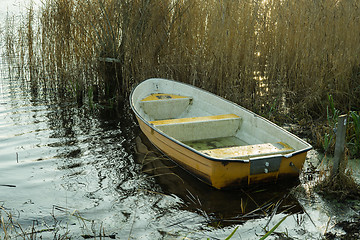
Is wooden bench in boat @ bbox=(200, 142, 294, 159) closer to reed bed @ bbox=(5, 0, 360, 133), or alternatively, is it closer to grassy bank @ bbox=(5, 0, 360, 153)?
reed bed @ bbox=(5, 0, 360, 133)

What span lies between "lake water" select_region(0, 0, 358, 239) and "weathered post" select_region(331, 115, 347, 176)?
345 millimetres

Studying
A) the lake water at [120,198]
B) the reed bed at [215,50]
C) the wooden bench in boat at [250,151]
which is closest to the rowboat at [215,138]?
the wooden bench in boat at [250,151]

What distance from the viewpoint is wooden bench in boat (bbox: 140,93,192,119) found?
19.8 ft

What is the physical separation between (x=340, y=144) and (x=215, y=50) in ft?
10.6

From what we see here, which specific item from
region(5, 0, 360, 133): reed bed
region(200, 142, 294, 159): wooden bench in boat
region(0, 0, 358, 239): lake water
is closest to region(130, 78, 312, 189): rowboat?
region(200, 142, 294, 159): wooden bench in boat

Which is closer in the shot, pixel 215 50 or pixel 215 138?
pixel 215 138

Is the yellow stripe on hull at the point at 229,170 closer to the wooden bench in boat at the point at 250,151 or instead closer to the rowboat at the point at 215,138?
the rowboat at the point at 215,138

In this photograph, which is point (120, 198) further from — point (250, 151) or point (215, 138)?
point (215, 138)

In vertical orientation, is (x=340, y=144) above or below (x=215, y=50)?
below

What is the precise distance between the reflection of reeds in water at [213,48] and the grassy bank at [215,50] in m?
0.02

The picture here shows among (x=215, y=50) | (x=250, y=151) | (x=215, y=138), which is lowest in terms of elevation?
(x=215, y=138)

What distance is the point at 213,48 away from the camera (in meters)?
6.37

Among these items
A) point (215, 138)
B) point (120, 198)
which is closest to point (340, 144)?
point (215, 138)

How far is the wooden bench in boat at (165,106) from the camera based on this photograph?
6031 millimetres
